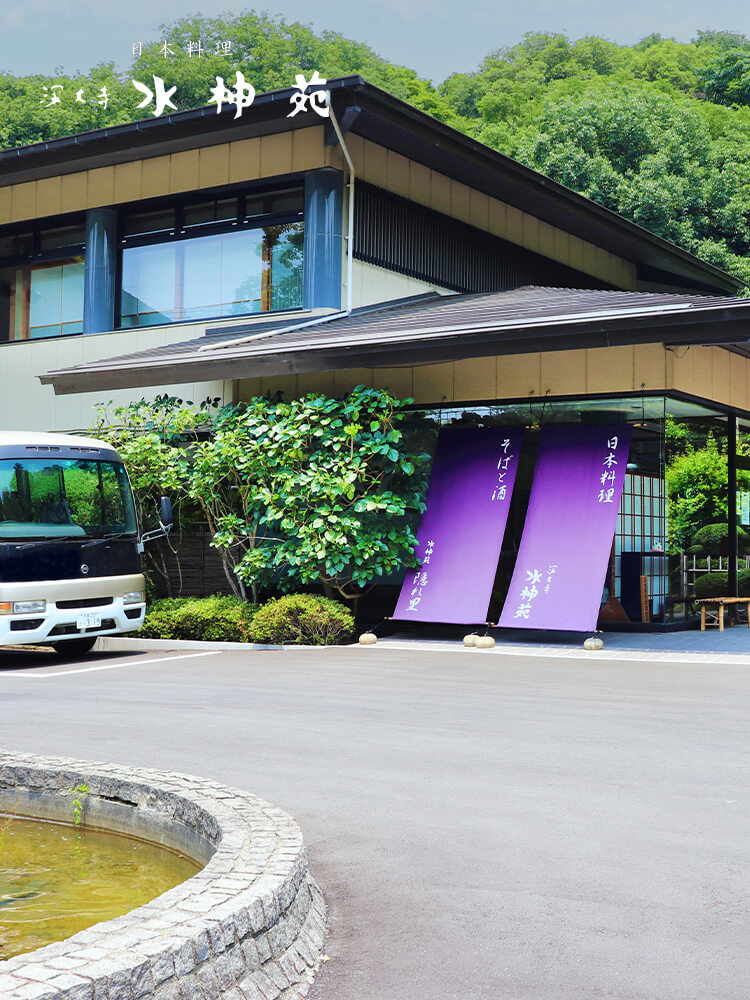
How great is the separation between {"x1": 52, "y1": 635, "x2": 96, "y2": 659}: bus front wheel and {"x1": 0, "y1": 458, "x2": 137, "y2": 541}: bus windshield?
1.66 m

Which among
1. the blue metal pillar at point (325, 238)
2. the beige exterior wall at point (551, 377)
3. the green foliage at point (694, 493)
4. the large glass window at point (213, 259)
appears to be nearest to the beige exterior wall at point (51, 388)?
the large glass window at point (213, 259)

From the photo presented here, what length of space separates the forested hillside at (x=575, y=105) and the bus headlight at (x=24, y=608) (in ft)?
89.1

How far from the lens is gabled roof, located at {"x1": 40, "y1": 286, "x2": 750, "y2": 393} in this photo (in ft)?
38.6

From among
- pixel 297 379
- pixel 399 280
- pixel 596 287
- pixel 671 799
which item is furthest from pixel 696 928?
pixel 596 287

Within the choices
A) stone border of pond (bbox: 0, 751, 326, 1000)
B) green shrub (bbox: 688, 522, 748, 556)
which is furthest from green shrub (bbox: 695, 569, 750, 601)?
stone border of pond (bbox: 0, 751, 326, 1000)

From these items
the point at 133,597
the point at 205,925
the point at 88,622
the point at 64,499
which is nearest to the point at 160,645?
the point at 133,597

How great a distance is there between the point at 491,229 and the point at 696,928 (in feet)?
55.3

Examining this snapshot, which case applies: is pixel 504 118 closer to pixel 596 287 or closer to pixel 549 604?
pixel 596 287

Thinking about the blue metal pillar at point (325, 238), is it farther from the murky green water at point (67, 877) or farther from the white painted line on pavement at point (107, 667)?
the murky green water at point (67, 877)

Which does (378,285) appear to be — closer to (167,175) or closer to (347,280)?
(347,280)

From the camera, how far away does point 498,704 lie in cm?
920

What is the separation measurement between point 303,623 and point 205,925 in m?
10.8

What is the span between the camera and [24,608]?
12242 mm

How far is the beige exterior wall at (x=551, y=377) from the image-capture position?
47.4 ft
